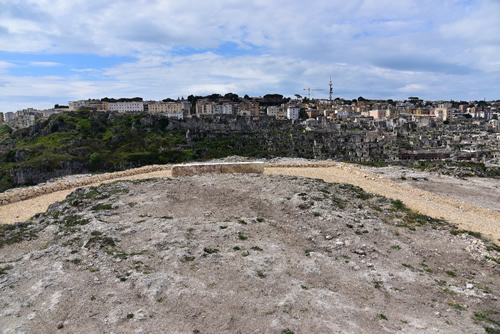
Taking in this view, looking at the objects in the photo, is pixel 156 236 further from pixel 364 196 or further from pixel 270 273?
pixel 364 196

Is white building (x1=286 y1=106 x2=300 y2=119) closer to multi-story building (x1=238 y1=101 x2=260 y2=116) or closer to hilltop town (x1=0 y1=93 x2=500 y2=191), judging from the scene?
multi-story building (x1=238 y1=101 x2=260 y2=116)

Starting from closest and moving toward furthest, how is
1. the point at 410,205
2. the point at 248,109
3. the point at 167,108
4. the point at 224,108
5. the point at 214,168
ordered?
1. the point at 410,205
2. the point at 214,168
3. the point at 167,108
4. the point at 224,108
5. the point at 248,109

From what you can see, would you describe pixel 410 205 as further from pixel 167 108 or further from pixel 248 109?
pixel 248 109

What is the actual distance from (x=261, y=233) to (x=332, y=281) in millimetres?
3300

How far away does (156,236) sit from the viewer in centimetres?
1123

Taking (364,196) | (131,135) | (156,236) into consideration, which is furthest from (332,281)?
(131,135)

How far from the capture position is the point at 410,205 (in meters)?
16.9

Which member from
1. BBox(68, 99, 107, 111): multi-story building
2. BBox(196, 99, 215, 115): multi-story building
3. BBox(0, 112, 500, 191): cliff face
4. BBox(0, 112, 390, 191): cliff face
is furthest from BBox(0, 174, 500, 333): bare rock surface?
BBox(68, 99, 107, 111): multi-story building

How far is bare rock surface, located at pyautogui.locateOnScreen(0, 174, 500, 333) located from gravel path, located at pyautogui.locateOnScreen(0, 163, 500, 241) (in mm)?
1804

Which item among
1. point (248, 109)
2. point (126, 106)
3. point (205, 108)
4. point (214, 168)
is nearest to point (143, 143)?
point (214, 168)

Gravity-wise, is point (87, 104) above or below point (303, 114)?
above

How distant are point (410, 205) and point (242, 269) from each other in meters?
10.9

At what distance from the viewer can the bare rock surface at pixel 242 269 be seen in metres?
7.35

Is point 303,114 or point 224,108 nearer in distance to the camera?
point 224,108
